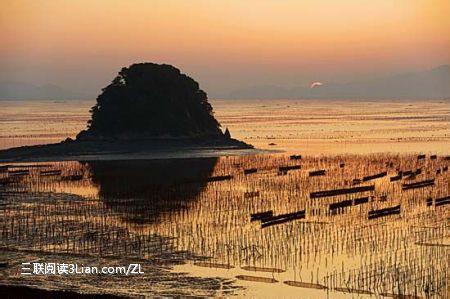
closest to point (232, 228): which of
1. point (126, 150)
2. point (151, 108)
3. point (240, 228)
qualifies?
point (240, 228)

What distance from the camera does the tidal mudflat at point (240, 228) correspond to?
26688 millimetres

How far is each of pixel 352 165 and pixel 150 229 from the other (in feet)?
101

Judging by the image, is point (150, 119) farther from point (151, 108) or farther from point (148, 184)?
point (148, 184)

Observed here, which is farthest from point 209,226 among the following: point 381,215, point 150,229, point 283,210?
point 381,215

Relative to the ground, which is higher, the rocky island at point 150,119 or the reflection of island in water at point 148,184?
the rocky island at point 150,119

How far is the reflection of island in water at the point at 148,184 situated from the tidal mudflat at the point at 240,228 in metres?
0.12

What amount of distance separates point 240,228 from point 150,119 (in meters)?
55.6

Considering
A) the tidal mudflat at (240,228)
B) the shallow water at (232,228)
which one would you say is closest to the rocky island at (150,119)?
the shallow water at (232,228)

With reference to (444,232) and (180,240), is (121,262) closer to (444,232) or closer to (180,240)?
(180,240)

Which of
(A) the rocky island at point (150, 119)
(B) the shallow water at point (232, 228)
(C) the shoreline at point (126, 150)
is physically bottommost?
(B) the shallow water at point (232, 228)

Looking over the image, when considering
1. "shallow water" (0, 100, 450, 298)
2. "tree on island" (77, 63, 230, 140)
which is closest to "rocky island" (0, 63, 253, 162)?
"tree on island" (77, 63, 230, 140)

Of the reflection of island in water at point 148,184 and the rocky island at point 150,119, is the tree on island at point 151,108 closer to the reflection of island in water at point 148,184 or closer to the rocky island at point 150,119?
the rocky island at point 150,119

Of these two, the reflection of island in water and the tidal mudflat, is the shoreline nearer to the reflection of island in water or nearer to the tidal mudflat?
the reflection of island in water

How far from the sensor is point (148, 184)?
54031mm
